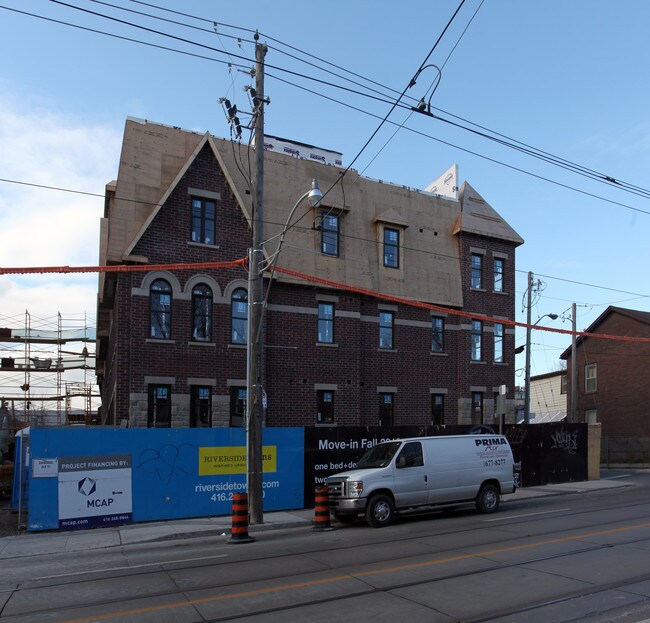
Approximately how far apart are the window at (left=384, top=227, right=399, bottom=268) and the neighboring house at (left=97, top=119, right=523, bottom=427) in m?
0.06

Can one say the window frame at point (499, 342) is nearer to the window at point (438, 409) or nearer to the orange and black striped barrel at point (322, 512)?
the window at point (438, 409)

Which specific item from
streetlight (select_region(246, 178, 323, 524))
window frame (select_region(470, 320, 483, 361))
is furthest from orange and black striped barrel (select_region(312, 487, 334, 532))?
window frame (select_region(470, 320, 483, 361))

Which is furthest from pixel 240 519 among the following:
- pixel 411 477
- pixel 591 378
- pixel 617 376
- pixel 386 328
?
pixel 591 378

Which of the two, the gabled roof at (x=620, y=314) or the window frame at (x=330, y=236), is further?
the gabled roof at (x=620, y=314)

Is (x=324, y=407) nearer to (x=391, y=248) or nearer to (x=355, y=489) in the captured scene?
(x=391, y=248)

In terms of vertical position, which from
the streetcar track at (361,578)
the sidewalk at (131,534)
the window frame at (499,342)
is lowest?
the sidewalk at (131,534)

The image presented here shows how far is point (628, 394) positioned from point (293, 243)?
27.7 meters

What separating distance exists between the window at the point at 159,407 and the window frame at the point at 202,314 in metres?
1.99

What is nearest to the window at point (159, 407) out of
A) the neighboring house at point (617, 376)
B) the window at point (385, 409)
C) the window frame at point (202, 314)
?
the window frame at point (202, 314)

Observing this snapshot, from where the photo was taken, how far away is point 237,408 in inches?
838

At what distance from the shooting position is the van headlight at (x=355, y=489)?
44.4 ft

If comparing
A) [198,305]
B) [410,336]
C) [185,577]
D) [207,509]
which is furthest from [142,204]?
[185,577]

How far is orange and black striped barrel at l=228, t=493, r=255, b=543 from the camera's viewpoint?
40.4ft

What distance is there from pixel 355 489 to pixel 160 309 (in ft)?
32.1
